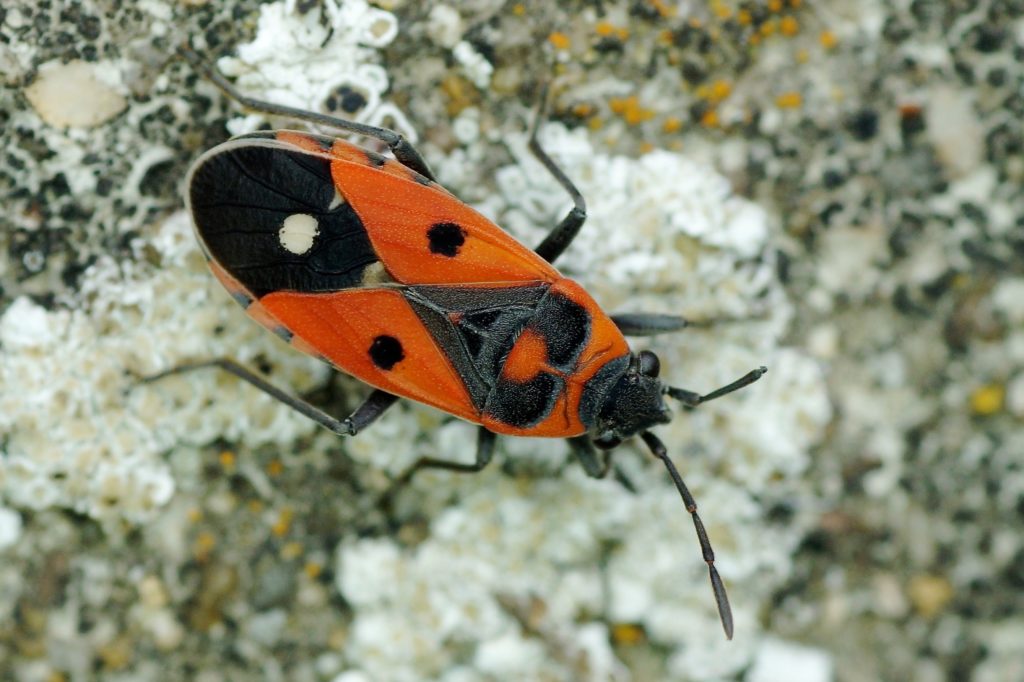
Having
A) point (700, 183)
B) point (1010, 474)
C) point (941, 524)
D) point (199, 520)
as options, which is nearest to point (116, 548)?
point (199, 520)

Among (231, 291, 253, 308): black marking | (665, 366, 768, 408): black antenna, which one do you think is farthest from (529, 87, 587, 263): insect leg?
(231, 291, 253, 308): black marking

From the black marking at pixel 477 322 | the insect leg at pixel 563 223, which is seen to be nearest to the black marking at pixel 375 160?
the black marking at pixel 477 322

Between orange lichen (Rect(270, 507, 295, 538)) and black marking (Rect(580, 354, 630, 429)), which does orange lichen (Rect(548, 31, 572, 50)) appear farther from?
orange lichen (Rect(270, 507, 295, 538))

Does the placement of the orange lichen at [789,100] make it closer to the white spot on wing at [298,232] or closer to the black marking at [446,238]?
the black marking at [446,238]

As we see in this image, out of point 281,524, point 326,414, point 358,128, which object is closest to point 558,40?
point 358,128

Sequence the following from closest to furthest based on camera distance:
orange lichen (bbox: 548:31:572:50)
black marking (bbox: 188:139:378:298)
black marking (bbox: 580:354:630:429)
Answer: black marking (bbox: 188:139:378:298) → black marking (bbox: 580:354:630:429) → orange lichen (bbox: 548:31:572:50)

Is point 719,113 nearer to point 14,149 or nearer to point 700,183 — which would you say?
point 700,183
